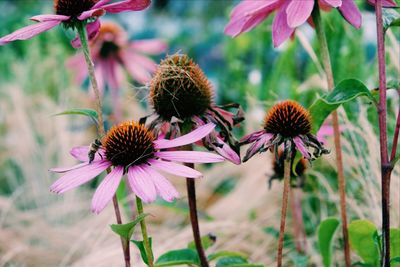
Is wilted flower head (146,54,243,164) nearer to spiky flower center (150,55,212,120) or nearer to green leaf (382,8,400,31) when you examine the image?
spiky flower center (150,55,212,120)

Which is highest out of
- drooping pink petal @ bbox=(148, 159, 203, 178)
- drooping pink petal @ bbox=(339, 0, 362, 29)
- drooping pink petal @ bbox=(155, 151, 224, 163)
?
drooping pink petal @ bbox=(339, 0, 362, 29)

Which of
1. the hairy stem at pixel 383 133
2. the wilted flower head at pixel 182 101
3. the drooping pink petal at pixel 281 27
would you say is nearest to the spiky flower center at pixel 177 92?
the wilted flower head at pixel 182 101

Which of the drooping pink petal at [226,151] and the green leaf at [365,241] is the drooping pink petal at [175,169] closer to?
the drooping pink petal at [226,151]

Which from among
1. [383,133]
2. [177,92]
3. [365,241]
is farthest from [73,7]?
[365,241]

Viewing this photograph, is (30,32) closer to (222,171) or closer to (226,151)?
(226,151)

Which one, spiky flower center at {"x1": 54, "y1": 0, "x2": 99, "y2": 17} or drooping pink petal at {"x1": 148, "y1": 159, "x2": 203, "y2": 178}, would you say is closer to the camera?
drooping pink petal at {"x1": 148, "y1": 159, "x2": 203, "y2": 178}

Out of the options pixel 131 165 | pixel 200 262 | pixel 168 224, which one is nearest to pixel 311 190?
pixel 168 224

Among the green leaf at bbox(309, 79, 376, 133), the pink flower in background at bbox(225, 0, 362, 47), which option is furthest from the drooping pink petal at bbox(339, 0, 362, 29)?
the green leaf at bbox(309, 79, 376, 133)
